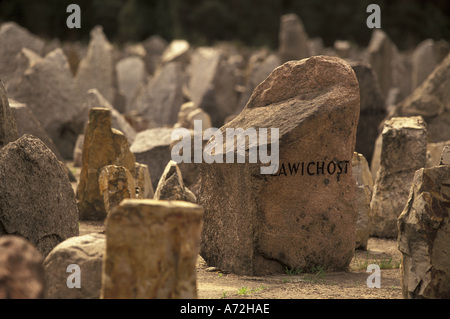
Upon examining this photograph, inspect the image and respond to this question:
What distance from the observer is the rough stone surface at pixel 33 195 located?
510 centimetres

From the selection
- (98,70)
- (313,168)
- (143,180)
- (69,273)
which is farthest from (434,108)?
(69,273)

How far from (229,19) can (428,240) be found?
3474 centimetres

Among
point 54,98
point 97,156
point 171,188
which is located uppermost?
point 54,98

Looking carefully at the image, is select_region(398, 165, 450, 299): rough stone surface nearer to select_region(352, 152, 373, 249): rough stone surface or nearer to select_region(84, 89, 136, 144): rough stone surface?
select_region(352, 152, 373, 249): rough stone surface

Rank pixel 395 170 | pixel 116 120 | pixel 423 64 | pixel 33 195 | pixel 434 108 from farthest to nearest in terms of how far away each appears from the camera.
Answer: pixel 423 64
pixel 434 108
pixel 116 120
pixel 395 170
pixel 33 195

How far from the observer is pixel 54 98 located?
36.4 feet

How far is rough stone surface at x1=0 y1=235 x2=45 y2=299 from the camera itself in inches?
128

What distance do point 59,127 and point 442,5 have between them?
26.7 metres

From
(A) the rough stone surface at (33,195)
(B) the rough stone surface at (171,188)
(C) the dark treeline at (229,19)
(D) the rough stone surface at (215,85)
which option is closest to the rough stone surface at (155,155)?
(B) the rough stone surface at (171,188)

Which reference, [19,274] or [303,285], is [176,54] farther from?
[19,274]

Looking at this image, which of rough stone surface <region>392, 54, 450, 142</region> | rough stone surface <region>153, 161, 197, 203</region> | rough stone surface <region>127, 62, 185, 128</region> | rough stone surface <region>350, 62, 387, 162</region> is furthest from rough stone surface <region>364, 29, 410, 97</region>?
rough stone surface <region>153, 161, 197, 203</region>

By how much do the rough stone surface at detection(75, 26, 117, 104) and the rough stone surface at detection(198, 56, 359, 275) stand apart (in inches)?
337

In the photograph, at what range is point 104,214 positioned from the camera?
7.35 m
